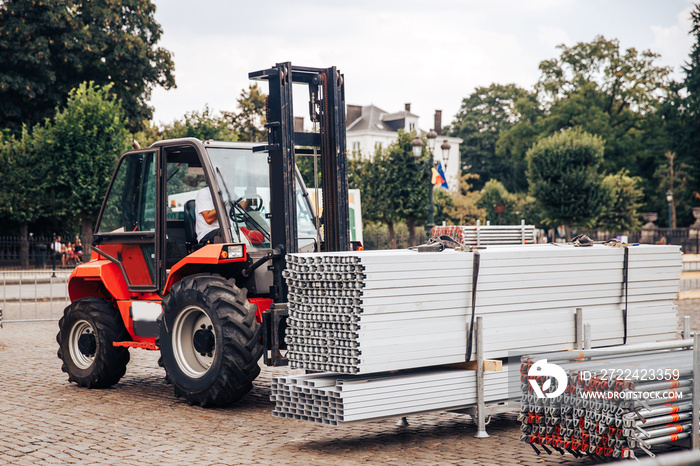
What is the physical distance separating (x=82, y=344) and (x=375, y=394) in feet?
15.5

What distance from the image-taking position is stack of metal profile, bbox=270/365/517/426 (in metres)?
6.08

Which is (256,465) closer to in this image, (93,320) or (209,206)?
(209,206)

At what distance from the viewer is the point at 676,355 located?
245 inches

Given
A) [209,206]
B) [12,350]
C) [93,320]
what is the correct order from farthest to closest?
1. [12,350]
2. [93,320]
3. [209,206]

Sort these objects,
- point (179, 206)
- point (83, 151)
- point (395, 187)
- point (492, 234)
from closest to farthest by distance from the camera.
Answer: point (179, 206) < point (492, 234) < point (83, 151) < point (395, 187)

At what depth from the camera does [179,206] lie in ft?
30.0

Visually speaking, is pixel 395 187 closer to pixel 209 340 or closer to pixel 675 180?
pixel 675 180

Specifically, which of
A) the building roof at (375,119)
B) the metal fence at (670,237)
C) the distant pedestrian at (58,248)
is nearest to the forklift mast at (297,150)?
the distant pedestrian at (58,248)

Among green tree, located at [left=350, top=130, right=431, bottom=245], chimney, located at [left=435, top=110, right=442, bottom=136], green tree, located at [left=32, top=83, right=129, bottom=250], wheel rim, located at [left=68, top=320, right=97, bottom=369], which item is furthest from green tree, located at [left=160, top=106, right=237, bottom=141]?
chimney, located at [left=435, top=110, right=442, bottom=136]

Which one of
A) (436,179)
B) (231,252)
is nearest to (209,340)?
(231,252)

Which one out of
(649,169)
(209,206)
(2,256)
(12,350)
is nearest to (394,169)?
(2,256)

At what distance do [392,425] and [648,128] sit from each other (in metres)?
68.9

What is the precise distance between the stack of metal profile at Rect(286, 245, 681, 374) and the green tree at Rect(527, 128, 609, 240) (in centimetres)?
4235

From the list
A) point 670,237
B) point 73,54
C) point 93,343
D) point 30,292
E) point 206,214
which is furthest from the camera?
point 670,237
